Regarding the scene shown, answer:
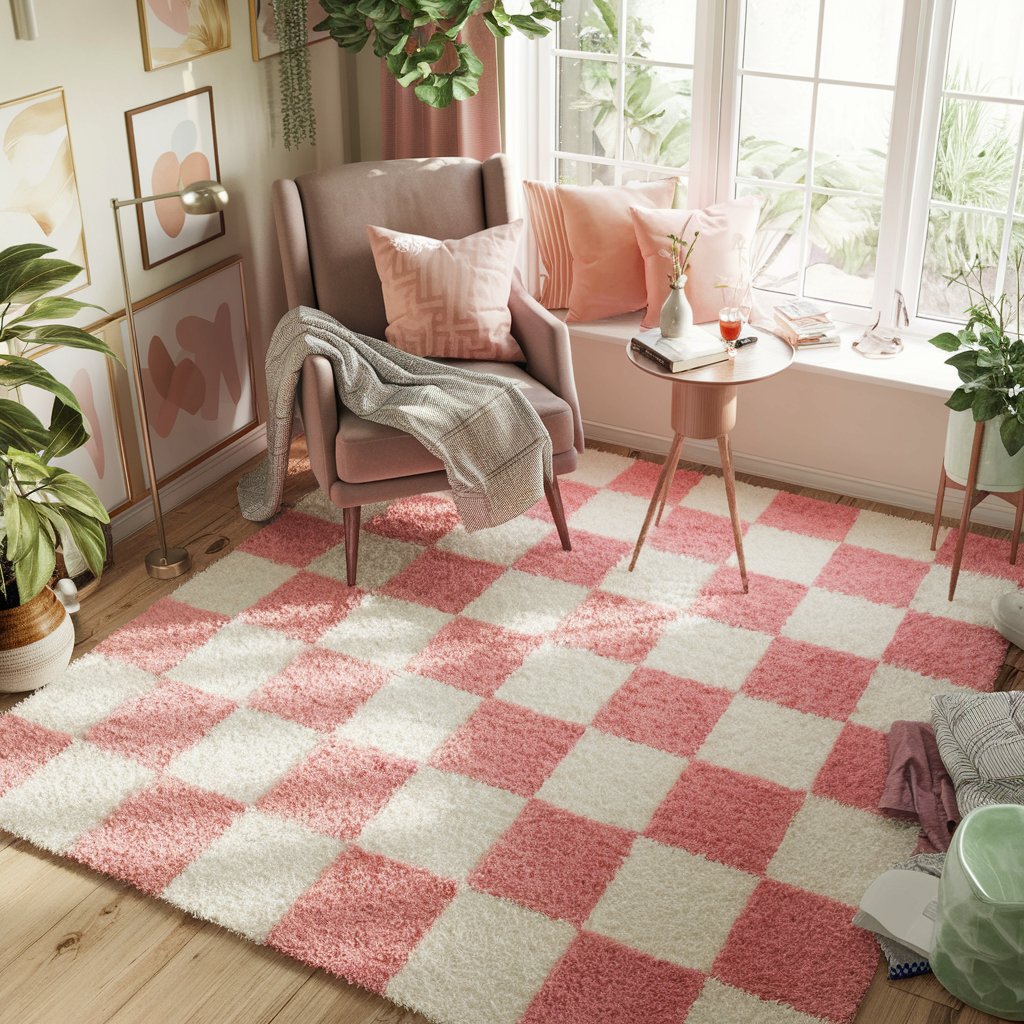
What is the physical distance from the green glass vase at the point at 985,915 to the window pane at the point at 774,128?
238 cm

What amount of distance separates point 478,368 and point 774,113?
1.29 meters

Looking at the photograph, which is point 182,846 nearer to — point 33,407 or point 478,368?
point 33,407

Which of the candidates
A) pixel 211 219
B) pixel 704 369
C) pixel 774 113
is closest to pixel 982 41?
pixel 774 113

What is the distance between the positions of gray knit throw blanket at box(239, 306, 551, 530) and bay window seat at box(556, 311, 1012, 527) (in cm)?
76

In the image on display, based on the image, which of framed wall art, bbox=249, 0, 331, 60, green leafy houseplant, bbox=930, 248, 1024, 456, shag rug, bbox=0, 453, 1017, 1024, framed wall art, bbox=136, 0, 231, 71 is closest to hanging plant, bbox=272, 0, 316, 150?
framed wall art, bbox=249, 0, 331, 60

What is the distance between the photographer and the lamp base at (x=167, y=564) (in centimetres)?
372

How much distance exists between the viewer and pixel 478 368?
3.83 metres

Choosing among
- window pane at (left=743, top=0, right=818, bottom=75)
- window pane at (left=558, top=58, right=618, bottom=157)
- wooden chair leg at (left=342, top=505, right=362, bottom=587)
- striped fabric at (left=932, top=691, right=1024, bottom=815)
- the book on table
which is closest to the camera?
striped fabric at (left=932, top=691, right=1024, bottom=815)

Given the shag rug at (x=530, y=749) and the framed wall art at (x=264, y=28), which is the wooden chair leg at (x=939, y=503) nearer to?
the shag rug at (x=530, y=749)

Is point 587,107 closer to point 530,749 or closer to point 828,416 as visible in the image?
point 828,416

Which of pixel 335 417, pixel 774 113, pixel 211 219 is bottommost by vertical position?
pixel 335 417

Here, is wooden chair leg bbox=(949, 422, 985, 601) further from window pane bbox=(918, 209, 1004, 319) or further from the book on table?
window pane bbox=(918, 209, 1004, 319)

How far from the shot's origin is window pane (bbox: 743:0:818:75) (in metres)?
3.94

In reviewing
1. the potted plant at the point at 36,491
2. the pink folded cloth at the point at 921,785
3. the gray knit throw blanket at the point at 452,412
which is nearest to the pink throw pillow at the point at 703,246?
the gray knit throw blanket at the point at 452,412
